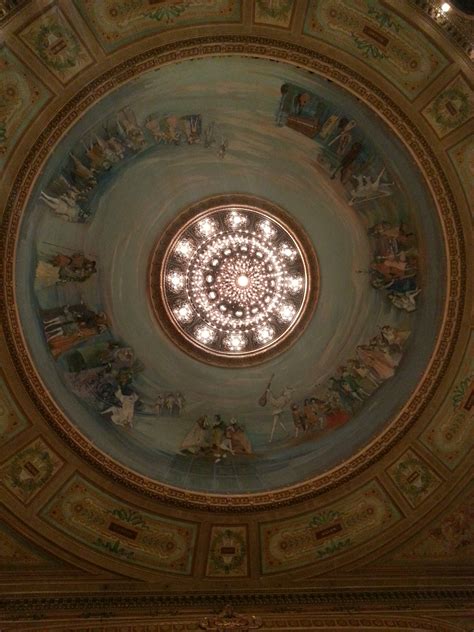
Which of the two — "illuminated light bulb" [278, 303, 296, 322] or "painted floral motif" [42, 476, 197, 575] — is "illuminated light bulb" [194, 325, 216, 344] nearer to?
"illuminated light bulb" [278, 303, 296, 322]

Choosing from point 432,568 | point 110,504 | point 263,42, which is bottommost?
point 432,568

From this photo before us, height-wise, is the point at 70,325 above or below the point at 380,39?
below

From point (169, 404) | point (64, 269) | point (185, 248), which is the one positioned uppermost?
point (185, 248)

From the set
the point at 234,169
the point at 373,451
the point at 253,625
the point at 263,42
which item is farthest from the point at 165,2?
the point at 253,625

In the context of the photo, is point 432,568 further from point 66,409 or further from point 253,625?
point 66,409

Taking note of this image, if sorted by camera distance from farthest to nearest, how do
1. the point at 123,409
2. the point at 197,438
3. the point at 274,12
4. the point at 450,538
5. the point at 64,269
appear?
the point at 197,438, the point at 123,409, the point at 64,269, the point at 450,538, the point at 274,12

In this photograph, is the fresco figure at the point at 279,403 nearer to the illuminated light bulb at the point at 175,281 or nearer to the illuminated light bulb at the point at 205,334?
the illuminated light bulb at the point at 205,334

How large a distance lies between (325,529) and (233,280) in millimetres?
6436

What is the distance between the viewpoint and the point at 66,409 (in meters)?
13.7

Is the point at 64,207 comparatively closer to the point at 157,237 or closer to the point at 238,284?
the point at 157,237

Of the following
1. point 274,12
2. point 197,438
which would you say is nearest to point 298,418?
point 197,438

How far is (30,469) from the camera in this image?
13.4 meters

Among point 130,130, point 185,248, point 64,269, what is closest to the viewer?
point 130,130

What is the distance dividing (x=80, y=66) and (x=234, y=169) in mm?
4351
